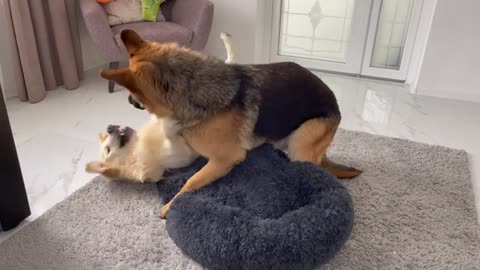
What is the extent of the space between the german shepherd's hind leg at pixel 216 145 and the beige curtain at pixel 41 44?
1829mm

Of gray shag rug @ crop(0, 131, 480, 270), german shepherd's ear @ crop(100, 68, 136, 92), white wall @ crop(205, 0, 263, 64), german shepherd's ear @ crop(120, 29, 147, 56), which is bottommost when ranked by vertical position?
gray shag rug @ crop(0, 131, 480, 270)

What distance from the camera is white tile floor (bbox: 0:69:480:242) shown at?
2.21m

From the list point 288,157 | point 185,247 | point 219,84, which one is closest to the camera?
point 185,247

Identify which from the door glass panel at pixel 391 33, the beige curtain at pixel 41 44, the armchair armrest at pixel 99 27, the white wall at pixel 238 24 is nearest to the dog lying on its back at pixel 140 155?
the armchair armrest at pixel 99 27

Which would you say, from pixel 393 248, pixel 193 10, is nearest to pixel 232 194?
pixel 393 248

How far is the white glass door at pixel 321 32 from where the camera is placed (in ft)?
11.8

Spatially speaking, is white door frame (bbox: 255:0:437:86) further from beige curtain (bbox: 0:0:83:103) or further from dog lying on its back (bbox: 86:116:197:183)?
dog lying on its back (bbox: 86:116:197:183)

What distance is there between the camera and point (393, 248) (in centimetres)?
173

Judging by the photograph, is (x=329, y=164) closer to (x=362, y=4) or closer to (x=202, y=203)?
(x=202, y=203)

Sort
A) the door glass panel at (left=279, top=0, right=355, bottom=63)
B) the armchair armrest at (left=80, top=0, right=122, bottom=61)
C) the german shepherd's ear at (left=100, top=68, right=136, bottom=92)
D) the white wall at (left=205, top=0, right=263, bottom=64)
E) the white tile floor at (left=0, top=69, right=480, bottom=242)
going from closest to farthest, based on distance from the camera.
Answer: the german shepherd's ear at (left=100, top=68, right=136, bottom=92) → the white tile floor at (left=0, top=69, right=480, bottom=242) → the armchair armrest at (left=80, top=0, right=122, bottom=61) → the white wall at (left=205, top=0, right=263, bottom=64) → the door glass panel at (left=279, top=0, right=355, bottom=63)

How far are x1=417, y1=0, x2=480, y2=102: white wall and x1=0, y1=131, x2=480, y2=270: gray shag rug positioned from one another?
120 centimetres

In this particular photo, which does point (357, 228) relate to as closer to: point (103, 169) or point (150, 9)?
point (103, 169)

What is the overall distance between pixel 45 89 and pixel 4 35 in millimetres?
478

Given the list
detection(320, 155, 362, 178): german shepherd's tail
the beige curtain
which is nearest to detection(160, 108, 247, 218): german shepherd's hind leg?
detection(320, 155, 362, 178): german shepherd's tail
